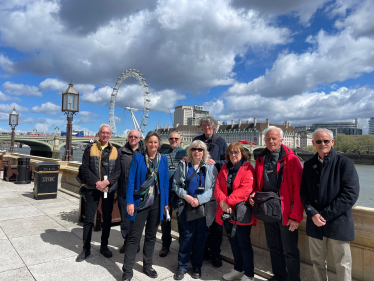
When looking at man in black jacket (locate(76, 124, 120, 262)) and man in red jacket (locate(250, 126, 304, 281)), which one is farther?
man in black jacket (locate(76, 124, 120, 262))

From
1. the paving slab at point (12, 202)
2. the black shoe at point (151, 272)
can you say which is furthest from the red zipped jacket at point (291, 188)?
the paving slab at point (12, 202)

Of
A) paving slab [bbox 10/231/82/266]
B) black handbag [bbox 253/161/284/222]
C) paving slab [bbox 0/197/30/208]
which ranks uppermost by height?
black handbag [bbox 253/161/284/222]

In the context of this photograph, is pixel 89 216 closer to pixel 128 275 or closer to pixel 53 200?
pixel 128 275

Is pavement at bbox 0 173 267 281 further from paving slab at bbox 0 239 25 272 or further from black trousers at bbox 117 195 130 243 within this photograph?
black trousers at bbox 117 195 130 243

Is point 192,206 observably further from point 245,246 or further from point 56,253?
point 56,253

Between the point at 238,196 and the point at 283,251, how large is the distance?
773mm

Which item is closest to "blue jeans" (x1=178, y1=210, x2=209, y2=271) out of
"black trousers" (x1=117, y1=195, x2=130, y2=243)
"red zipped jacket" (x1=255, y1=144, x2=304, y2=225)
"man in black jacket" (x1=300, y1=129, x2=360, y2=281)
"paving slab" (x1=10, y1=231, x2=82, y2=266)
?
"black trousers" (x1=117, y1=195, x2=130, y2=243)

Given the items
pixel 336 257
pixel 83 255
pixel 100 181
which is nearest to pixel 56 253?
pixel 83 255

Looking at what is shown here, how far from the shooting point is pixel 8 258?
3568mm

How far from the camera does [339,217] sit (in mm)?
2539

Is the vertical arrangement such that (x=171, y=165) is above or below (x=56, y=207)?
above

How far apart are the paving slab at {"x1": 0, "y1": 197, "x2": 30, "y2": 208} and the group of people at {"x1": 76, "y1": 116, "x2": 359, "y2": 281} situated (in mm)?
4079

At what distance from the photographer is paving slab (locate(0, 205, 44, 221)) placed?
18.4 feet

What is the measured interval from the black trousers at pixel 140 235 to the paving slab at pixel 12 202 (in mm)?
4905
